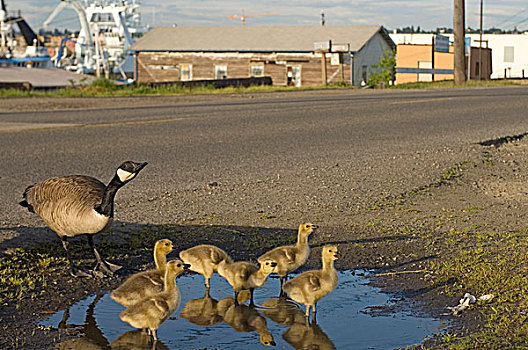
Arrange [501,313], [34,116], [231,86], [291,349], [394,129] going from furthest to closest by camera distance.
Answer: [231,86], [34,116], [394,129], [501,313], [291,349]

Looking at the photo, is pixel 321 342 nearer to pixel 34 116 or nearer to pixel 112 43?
pixel 34 116

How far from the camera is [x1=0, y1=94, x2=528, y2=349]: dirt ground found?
500 centimetres

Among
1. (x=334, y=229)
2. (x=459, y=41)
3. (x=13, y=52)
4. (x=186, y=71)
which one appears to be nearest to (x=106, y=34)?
(x=13, y=52)

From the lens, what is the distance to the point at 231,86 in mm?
31250

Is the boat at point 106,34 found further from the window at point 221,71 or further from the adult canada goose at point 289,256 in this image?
the adult canada goose at point 289,256

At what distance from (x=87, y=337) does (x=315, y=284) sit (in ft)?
4.64

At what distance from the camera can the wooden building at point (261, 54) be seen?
177ft

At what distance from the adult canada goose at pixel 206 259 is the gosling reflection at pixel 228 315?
198mm

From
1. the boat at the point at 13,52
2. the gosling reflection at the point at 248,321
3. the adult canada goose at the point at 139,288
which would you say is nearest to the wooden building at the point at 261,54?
the boat at the point at 13,52

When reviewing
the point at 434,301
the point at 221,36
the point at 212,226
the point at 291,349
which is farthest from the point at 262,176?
the point at 221,36

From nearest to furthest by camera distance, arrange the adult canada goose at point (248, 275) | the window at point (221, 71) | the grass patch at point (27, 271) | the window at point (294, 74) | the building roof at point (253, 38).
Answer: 1. the adult canada goose at point (248, 275)
2. the grass patch at point (27, 271)
3. the window at point (294, 74)
4. the building roof at point (253, 38)
5. the window at point (221, 71)

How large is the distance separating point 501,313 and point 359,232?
249 cm

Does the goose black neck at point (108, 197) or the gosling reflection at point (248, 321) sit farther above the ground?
the goose black neck at point (108, 197)

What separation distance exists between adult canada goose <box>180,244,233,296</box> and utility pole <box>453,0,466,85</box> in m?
31.2
